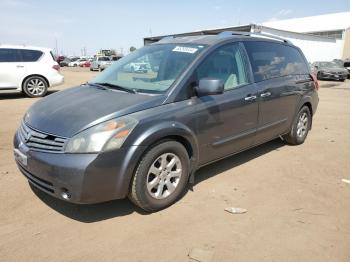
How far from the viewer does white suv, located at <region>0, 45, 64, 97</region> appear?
10.9 metres

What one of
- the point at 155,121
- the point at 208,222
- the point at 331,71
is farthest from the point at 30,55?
the point at 331,71

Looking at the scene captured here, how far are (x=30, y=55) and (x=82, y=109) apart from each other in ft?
30.1

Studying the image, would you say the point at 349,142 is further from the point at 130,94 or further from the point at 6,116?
the point at 6,116

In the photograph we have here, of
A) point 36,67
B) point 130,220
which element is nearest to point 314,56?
point 36,67

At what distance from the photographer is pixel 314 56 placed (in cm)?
3909

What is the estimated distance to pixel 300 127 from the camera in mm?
5949

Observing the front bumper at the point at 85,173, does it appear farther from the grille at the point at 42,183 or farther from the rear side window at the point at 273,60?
the rear side window at the point at 273,60

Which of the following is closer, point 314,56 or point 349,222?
point 349,222

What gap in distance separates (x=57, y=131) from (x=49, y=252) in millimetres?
1051

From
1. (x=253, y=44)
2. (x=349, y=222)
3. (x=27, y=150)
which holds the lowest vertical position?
(x=349, y=222)

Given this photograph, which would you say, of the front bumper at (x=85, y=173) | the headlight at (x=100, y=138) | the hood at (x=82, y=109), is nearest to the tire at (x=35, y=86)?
the hood at (x=82, y=109)

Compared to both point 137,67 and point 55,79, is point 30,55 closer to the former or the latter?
point 55,79

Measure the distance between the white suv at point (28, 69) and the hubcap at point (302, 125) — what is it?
345 inches

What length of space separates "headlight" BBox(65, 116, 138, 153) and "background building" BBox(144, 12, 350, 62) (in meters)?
30.0
